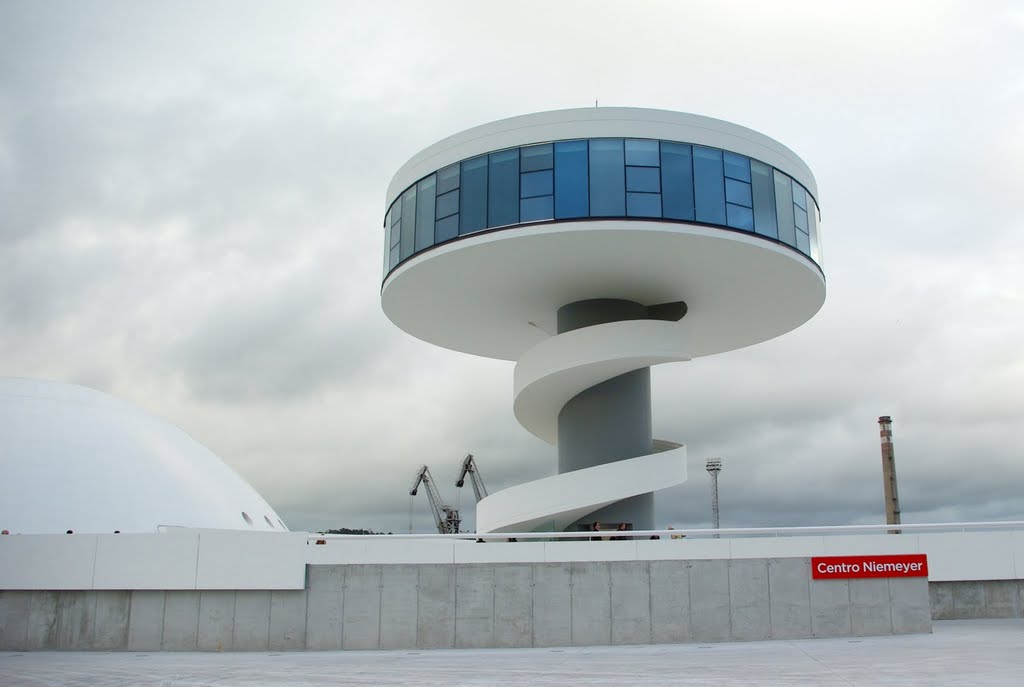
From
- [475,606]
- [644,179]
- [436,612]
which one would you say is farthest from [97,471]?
[644,179]

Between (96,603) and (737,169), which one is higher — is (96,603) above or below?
below

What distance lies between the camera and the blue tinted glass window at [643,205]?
2494 cm

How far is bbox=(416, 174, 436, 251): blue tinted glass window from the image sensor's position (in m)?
27.2

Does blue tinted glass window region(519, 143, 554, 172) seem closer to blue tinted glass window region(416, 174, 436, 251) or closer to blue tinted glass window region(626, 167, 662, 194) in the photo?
blue tinted glass window region(626, 167, 662, 194)

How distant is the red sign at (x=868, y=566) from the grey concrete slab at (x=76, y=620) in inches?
683

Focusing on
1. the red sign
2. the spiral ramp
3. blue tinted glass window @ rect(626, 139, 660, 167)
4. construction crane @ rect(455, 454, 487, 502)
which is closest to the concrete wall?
the red sign

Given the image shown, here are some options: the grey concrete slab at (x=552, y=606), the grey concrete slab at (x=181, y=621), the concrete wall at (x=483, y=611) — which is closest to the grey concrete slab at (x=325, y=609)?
the concrete wall at (x=483, y=611)

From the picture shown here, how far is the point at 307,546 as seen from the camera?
71.1ft

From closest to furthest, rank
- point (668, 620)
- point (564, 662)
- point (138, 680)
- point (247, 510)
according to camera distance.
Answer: point (138, 680) < point (564, 662) < point (668, 620) < point (247, 510)

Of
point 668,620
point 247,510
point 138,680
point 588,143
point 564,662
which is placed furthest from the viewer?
point 247,510

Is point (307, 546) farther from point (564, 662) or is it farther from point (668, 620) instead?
point (668, 620)

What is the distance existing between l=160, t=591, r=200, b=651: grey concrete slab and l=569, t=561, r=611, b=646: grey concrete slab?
29.4 feet

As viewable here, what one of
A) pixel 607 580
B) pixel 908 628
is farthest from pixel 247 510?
pixel 908 628

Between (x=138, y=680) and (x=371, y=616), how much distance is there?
6.51m
